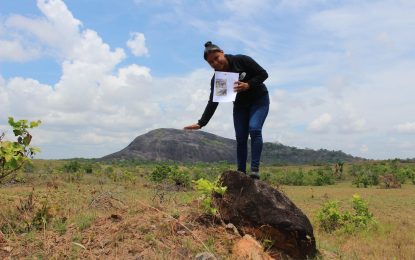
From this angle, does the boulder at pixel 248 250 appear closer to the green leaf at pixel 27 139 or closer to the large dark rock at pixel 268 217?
the large dark rock at pixel 268 217

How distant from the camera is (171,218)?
5.82m

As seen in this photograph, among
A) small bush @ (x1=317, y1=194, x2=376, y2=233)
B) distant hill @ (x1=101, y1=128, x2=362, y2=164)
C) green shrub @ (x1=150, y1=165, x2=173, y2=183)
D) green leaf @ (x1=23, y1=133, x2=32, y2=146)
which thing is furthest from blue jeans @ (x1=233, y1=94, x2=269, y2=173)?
distant hill @ (x1=101, y1=128, x2=362, y2=164)

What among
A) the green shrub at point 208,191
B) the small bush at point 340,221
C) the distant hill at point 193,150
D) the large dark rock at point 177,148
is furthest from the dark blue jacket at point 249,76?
the large dark rock at point 177,148

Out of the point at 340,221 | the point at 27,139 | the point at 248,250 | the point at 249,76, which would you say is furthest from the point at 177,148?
the point at 248,250

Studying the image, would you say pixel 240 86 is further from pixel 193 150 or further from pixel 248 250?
pixel 193 150

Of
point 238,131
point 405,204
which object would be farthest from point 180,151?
point 238,131

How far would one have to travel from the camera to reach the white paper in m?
5.71

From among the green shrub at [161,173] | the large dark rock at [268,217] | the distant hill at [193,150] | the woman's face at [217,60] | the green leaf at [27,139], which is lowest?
the large dark rock at [268,217]

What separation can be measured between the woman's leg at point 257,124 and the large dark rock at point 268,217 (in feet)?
1.12

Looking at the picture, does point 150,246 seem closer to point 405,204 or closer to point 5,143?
point 5,143

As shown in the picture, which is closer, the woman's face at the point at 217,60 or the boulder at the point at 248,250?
the boulder at the point at 248,250

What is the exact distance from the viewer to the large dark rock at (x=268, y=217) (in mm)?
5684

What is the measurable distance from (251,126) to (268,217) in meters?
1.19

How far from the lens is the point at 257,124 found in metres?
5.80
